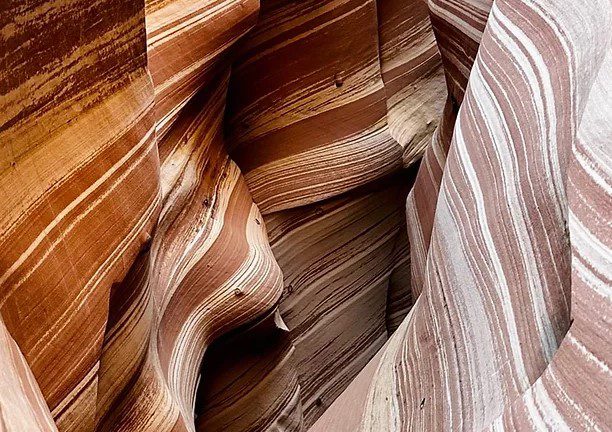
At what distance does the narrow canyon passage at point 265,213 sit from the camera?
2.27ft

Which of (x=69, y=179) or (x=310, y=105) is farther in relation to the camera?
(x=310, y=105)

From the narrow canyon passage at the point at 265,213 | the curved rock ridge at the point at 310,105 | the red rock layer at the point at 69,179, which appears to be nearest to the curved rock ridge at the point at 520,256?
the narrow canyon passage at the point at 265,213

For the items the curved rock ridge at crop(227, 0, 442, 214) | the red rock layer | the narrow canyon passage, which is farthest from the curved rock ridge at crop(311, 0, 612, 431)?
the curved rock ridge at crop(227, 0, 442, 214)

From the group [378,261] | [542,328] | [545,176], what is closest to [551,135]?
[545,176]

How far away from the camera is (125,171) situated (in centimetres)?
89

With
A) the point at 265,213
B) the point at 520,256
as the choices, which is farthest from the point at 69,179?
the point at 265,213

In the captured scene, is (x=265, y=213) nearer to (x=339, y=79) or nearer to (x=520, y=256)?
(x=339, y=79)

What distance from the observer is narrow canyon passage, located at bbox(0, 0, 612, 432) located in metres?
0.69

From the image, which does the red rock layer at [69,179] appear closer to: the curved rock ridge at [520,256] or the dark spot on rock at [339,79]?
the curved rock ridge at [520,256]

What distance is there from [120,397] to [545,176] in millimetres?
581

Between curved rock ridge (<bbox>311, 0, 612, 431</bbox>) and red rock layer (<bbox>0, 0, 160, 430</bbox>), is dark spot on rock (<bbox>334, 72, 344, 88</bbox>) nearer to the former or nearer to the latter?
curved rock ridge (<bbox>311, 0, 612, 431</bbox>)

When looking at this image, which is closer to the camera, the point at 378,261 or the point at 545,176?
the point at 545,176

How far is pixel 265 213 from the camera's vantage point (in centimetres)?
173

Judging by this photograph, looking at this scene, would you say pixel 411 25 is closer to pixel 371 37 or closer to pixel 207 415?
pixel 371 37
